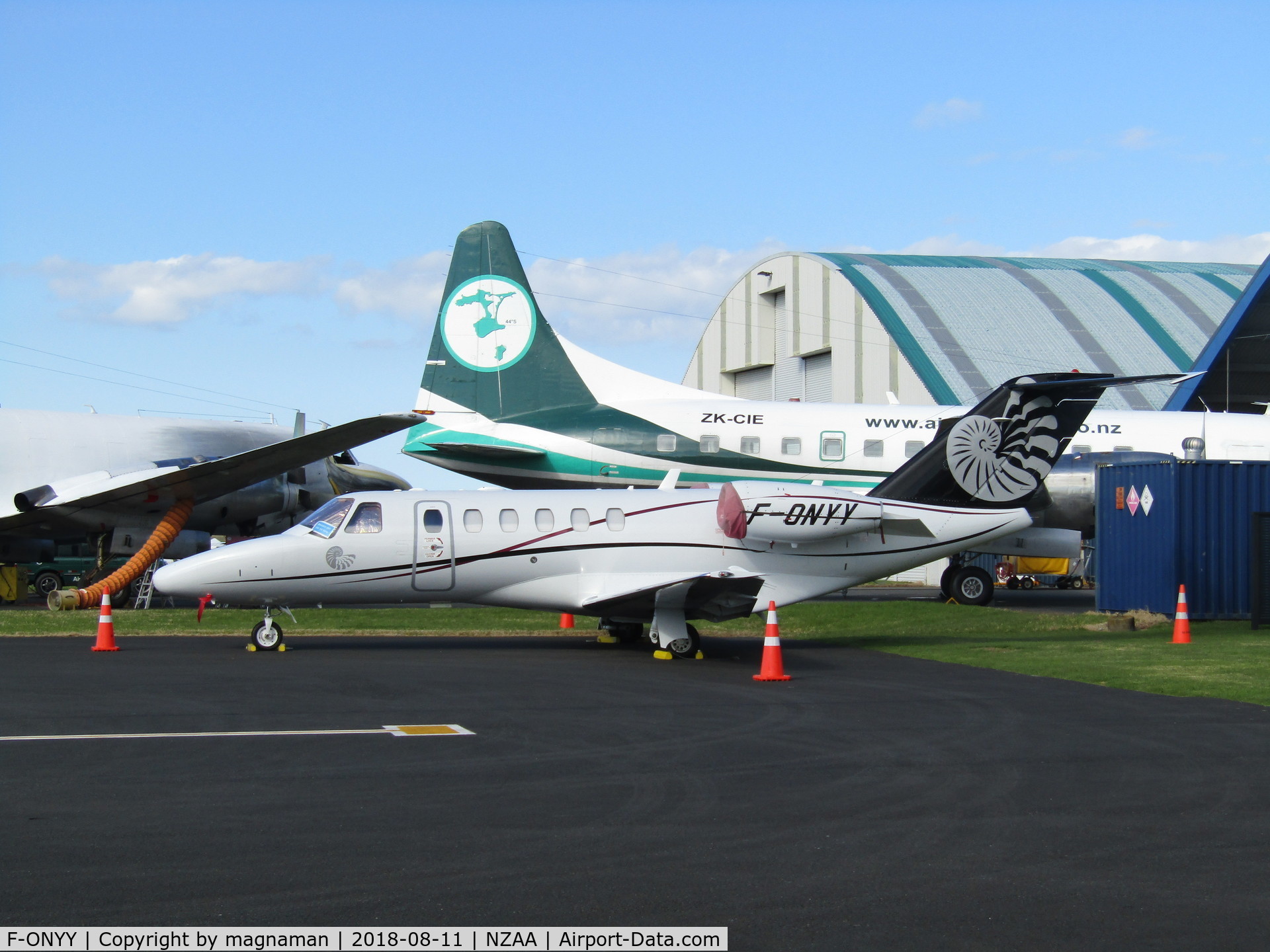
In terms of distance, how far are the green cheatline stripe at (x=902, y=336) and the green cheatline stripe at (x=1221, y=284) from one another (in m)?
15.7

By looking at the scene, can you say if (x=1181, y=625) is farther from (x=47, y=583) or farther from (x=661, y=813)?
(x=47, y=583)

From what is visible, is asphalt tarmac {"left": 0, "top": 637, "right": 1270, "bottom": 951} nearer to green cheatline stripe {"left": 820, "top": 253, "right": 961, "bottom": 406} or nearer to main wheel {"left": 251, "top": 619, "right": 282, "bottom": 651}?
main wheel {"left": 251, "top": 619, "right": 282, "bottom": 651}

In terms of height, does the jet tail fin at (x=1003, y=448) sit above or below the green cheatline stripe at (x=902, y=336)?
below

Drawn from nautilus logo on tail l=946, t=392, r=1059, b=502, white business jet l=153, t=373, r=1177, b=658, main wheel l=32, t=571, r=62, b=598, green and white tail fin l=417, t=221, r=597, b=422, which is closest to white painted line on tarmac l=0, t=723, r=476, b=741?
white business jet l=153, t=373, r=1177, b=658

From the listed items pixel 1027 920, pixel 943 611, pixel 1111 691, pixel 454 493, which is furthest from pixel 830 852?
pixel 943 611

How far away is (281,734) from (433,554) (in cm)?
778

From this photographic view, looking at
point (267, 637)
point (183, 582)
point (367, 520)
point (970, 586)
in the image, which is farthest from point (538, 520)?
point (970, 586)

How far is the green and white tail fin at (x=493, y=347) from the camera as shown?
27.6 m

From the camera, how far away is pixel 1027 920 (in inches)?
226

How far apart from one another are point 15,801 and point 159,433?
24870 mm

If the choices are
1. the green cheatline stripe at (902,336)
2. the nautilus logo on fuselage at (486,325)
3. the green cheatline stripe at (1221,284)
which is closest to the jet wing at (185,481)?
the nautilus logo on fuselage at (486,325)

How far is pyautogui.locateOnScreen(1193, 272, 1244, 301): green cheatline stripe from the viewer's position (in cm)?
5085

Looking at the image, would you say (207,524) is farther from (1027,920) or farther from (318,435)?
(1027,920)

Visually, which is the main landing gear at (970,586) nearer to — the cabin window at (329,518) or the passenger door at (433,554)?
the passenger door at (433,554)
